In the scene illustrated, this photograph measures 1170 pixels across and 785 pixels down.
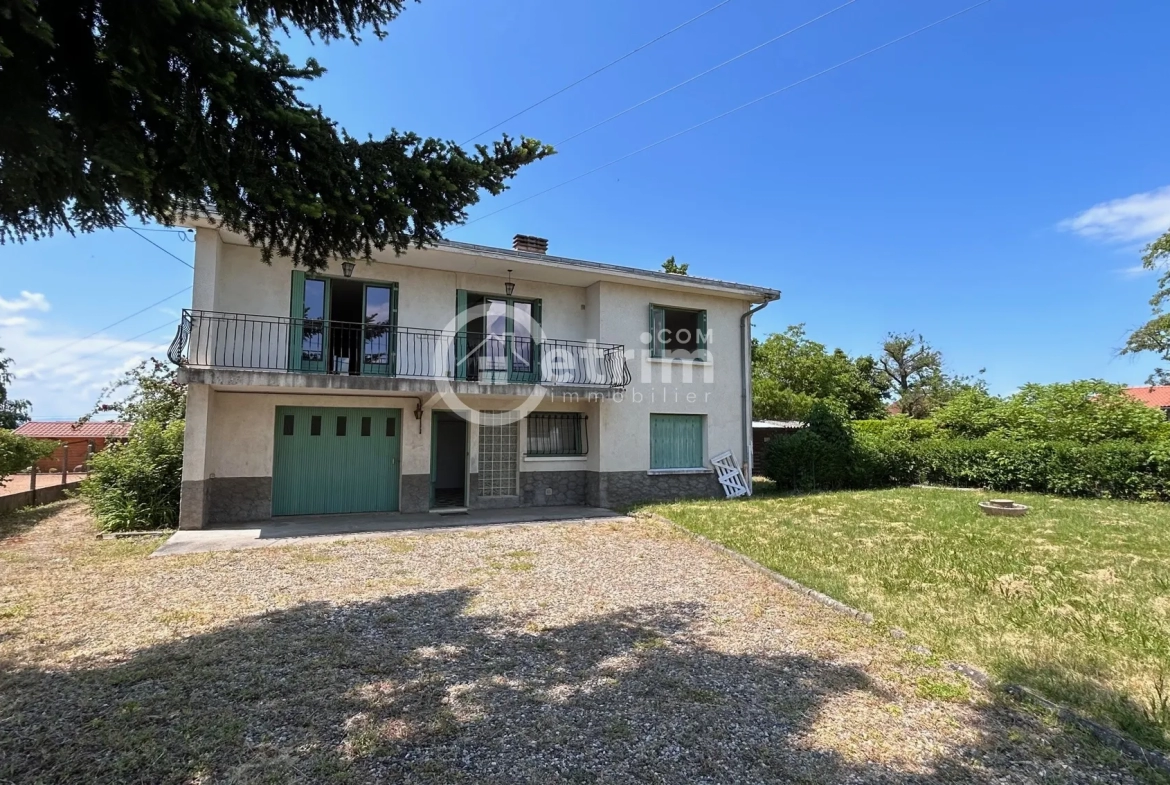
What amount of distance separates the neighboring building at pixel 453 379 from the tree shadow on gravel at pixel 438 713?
6269mm

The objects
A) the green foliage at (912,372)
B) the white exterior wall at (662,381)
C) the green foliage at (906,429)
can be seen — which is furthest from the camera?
the green foliage at (912,372)

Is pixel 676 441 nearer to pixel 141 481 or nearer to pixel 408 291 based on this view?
pixel 408 291

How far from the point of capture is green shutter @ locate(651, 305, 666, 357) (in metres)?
13.2

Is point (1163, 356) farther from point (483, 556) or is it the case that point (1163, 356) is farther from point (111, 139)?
point (111, 139)

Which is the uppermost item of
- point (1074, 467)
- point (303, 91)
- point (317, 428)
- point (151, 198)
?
point (303, 91)

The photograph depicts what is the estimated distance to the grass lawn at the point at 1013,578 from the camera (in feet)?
12.8

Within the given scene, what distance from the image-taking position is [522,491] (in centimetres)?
1235

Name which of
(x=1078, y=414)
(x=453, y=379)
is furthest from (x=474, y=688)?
(x=1078, y=414)

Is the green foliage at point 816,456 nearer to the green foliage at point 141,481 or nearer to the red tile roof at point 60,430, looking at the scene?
the green foliage at point 141,481

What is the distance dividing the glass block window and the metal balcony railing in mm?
1000

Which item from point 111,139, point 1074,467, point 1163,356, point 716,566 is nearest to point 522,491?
point 716,566

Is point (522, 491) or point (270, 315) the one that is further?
point (522, 491)

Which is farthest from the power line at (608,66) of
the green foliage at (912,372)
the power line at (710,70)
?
the green foliage at (912,372)

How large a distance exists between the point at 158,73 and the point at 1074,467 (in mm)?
18427
